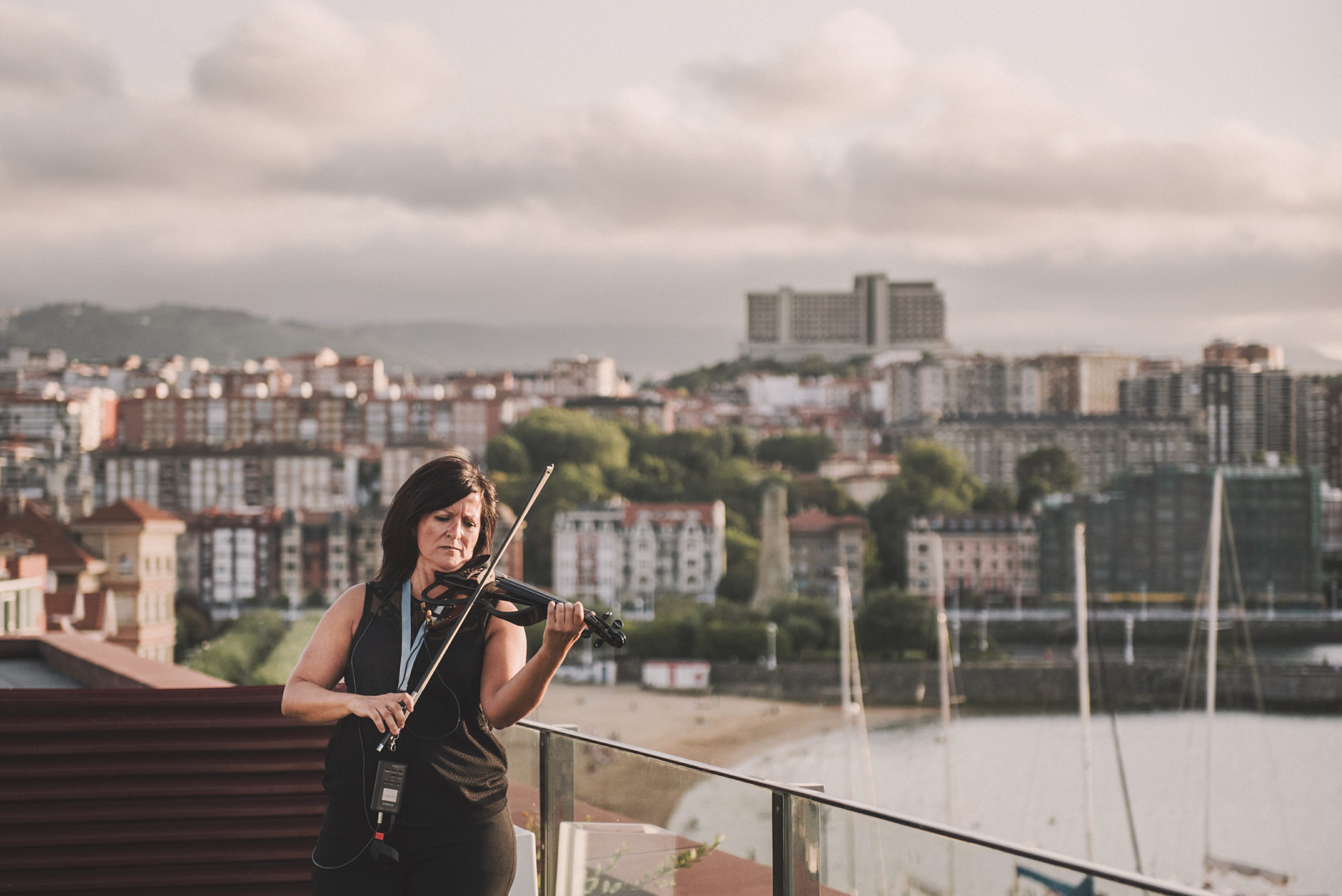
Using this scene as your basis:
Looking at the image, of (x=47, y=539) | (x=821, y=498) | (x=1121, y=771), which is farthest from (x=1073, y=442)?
(x=1121, y=771)

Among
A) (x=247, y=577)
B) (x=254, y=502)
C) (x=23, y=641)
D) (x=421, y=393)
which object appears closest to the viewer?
(x=23, y=641)

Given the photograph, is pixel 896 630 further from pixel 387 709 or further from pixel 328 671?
pixel 387 709

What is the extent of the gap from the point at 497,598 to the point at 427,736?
214mm

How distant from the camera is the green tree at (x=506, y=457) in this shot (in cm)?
6525

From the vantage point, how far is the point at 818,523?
190ft

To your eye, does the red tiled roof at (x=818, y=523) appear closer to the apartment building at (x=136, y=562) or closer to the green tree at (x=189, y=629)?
the green tree at (x=189, y=629)

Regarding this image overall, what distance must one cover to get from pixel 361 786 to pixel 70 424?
280ft

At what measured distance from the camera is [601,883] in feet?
8.62

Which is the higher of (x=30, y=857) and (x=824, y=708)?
(x=30, y=857)

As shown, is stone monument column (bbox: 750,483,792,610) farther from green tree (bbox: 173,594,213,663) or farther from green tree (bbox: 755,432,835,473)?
green tree (bbox: 755,432,835,473)

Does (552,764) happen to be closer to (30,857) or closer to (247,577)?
(30,857)

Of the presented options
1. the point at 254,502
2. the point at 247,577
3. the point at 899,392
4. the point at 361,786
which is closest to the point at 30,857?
the point at 361,786

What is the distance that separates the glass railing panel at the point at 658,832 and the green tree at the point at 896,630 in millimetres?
40779

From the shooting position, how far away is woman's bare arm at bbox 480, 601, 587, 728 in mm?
1784
